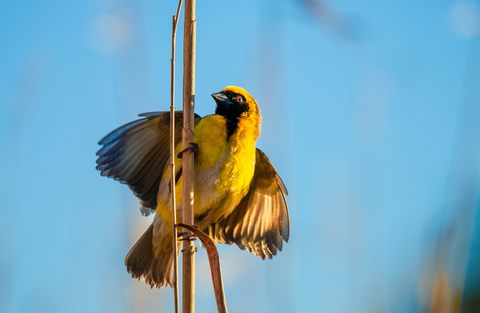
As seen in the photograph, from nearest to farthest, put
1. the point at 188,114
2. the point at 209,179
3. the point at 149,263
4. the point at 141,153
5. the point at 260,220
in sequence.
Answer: the point at 188,114
the point at 209,179
the point at 141,153
the point at 149,263
the point at 260,220

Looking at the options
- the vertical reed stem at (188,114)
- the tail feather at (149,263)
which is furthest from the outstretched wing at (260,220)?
the vertical reed stem at (188,114)

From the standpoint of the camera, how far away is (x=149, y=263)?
123 inches

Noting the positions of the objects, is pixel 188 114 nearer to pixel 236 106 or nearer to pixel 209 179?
pixel 209 179

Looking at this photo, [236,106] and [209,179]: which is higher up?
[236,106]

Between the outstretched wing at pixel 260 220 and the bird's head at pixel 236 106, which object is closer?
the bird's head at pixel 236 106

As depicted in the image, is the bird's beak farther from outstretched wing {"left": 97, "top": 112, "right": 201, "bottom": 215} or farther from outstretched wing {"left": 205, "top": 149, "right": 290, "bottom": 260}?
outstretched wing {"left": 205, "top": 149, "right": 290, "bottom": 260}

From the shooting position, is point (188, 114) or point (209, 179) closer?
point (188, 114)

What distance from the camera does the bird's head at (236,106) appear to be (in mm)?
3000

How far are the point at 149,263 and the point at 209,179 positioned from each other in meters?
0.88

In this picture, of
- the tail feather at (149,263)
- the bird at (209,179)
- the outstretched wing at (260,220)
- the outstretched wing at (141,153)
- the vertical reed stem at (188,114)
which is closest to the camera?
the vertical reed stem at (188,114)

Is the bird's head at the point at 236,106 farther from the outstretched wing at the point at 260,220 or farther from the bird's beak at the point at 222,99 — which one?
the outstretched wing at the point at 260,220

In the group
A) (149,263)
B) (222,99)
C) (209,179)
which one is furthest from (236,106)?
(149,263)

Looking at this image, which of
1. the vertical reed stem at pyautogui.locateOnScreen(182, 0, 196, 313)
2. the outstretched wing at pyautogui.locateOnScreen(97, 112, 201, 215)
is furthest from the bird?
the vertical reed stem at pyautogui.locateOnScreen(182, 0, 196, 313)

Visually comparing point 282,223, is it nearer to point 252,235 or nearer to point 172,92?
point 252,235
